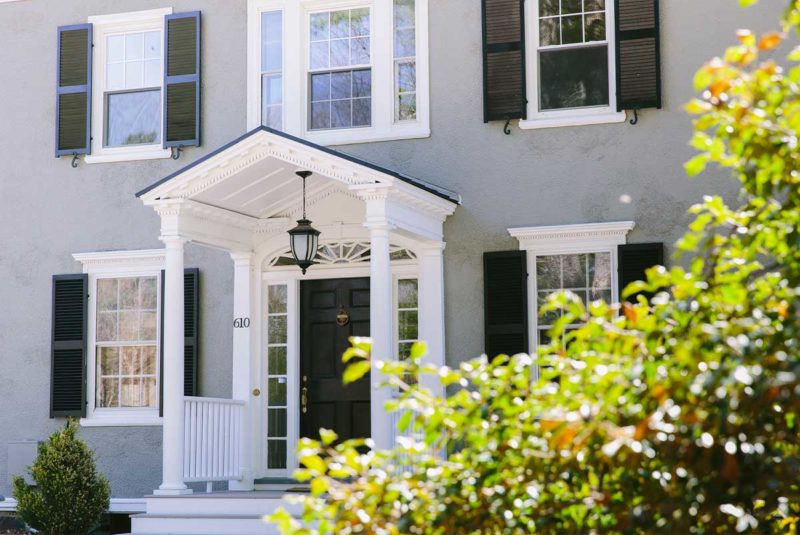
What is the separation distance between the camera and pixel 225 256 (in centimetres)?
1268

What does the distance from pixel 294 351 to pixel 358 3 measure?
3714 mm

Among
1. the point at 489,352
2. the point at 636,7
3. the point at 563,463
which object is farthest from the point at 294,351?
the point at 563,463

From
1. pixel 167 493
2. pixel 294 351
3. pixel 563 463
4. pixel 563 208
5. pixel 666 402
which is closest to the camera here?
pixel 666 402

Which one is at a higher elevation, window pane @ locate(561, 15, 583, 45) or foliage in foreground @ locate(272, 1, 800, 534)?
window pane @ locate(561, 15, 583, 45)

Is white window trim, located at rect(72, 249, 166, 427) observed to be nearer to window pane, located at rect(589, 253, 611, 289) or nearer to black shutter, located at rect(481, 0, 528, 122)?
black shutter, located at rect(481, 0, 528, 122)

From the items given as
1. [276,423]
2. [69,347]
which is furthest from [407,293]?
[69,347]

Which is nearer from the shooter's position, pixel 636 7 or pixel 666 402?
pixel 666 402

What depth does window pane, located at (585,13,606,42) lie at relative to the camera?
11.7m

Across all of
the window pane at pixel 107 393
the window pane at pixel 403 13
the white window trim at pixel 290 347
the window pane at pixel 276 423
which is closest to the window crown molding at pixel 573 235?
the white window trim at pixel 290 347

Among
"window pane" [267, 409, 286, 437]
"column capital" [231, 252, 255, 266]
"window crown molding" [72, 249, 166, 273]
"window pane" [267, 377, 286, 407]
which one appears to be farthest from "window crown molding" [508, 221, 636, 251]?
"window crown molding" [72, 249, 166, 273]

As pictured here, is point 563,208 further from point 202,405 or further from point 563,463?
point 563,463

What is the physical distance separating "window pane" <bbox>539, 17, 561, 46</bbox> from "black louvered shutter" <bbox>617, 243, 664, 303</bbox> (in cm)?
223

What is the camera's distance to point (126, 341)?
42.7 ft

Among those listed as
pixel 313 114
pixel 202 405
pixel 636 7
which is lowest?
pixel 202 405
